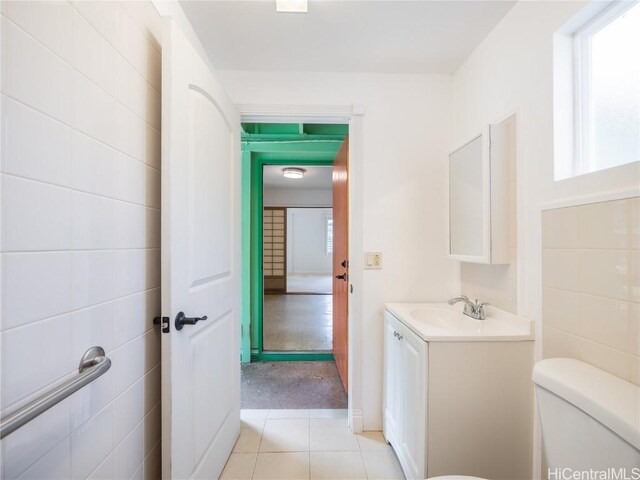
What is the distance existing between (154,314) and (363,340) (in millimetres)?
1213

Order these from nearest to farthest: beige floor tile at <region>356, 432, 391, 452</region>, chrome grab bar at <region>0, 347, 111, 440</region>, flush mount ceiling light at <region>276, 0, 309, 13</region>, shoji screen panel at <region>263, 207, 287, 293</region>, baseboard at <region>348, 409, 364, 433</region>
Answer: chrome grab bar at <region>0, 347, 111, 440</region>, flush mount ceiling light at <region>276, 0, 309, 13</region>, beige floor tile at <region>356, 432, 391, 452</region>, baseboard at <region>348, 409, 364, 433</region>, shoji screen panel at <region>263, 207, 287, 293</region>

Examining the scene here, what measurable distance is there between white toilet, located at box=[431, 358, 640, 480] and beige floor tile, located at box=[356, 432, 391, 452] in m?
0.87

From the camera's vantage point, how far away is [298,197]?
6.03m

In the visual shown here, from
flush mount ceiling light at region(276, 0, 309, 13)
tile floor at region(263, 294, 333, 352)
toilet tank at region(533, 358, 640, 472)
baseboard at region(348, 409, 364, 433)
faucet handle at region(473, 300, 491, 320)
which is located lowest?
tile floor at region(263, 294, 333, 352)

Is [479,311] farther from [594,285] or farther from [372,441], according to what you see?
[372,441]

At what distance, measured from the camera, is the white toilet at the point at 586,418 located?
648mm

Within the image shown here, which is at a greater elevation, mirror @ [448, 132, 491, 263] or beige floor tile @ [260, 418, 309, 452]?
mirror @ [448, 132, 491, 263]

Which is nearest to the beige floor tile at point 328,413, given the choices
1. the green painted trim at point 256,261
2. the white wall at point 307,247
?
the green painted trim at point 256,261

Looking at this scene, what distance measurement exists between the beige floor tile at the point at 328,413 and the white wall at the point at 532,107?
1.33 m

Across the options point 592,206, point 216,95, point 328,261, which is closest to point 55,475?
point 216,95

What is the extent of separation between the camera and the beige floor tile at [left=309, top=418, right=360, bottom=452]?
1615 millimetres

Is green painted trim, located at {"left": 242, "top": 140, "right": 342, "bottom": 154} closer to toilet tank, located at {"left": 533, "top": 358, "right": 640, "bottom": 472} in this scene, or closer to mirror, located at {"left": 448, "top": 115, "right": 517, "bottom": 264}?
mirror, located at {"left": 448, "top": 115, "right": 517, "bottom": 264}

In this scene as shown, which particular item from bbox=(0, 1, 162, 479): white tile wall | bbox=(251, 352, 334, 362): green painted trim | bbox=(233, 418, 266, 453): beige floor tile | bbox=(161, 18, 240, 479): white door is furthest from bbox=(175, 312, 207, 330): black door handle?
bbox=(251, 352, 334, 362): green painted trim

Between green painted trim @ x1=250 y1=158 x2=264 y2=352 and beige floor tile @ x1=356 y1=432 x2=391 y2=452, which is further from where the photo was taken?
green painted trim @ x1=250 y1=158 x2=264 y2=352
